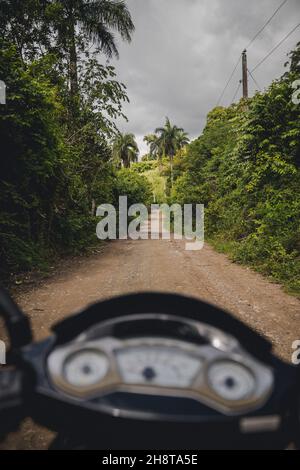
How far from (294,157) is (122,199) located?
1477 centimetres

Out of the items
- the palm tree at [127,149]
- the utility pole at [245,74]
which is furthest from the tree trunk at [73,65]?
the palm tree at [127,149]

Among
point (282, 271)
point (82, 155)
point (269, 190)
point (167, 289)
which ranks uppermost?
point (82, 155)

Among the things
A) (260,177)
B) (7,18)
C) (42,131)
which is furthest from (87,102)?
(260,177)

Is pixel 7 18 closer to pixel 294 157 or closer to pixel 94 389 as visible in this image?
pixel 294 157

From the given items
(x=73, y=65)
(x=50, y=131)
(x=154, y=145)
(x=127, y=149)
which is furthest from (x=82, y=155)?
(x=154, y=145)

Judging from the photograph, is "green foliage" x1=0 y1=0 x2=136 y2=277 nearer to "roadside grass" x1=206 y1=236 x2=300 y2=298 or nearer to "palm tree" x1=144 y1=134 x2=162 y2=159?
"roadside grass" x1=206 y1=236 x2=300 y2=298

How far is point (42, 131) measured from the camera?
25.1ft

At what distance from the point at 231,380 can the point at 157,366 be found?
0.15m

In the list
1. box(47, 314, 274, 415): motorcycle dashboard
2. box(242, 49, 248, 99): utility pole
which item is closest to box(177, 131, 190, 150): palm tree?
box(242, 49, 248, 99): utility pole

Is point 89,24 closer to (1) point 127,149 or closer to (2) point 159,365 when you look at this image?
(2) point 159,365

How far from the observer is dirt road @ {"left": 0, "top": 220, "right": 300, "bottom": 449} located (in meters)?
4.34

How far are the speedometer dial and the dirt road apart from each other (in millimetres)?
1993

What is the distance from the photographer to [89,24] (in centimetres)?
1550

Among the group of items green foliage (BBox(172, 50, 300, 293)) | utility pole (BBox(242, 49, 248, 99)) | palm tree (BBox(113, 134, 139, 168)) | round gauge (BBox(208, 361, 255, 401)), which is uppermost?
palm tree (BBox(113, 134, 139, 168))
